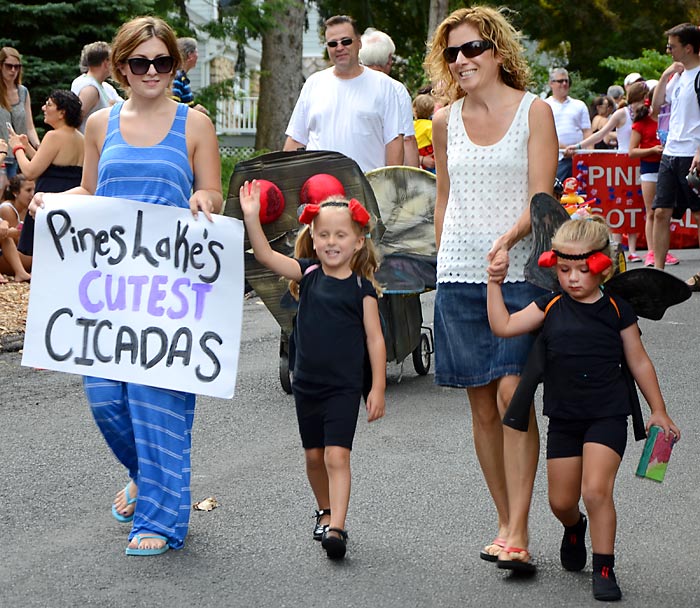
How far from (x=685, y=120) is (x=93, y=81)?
5037mm

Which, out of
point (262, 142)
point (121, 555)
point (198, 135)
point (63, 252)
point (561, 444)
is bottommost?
point (121, 555)

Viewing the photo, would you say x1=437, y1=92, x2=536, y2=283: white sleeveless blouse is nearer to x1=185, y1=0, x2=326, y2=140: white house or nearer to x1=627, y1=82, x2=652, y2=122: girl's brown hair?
x1=627, y1=82, x2=652, y2=122: girl's brown hair

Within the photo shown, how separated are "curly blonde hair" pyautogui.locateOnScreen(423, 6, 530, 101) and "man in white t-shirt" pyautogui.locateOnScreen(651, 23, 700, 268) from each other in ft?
22.4

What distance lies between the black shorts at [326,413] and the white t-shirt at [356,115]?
360cm

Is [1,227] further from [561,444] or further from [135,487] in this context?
[561,444]

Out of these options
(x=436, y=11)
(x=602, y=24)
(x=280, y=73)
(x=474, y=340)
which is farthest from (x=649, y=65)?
(x=474, y=340)

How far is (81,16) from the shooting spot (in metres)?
18.7

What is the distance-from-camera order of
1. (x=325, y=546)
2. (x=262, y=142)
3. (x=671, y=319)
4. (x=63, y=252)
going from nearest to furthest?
(x=325, y=546) < (x=63, y=252) < (x=671, y=319) < (x=262, y=142)

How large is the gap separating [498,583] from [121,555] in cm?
137

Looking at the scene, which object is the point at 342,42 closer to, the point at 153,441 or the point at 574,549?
the point at 153,441

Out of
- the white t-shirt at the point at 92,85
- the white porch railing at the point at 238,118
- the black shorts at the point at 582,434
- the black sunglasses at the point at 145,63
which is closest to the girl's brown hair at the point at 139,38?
the black sunglasses at the point at 145,63

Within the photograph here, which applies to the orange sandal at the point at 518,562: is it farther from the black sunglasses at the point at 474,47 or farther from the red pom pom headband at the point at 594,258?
the black sunglasses at the point at 474,47

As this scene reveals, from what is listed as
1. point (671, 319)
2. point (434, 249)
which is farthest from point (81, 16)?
point (434, 249)

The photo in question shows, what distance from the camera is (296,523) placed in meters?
5.36
